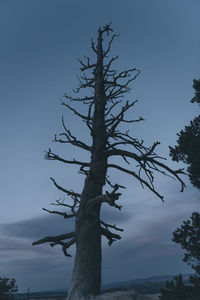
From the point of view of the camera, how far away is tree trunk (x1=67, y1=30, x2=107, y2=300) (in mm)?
6543

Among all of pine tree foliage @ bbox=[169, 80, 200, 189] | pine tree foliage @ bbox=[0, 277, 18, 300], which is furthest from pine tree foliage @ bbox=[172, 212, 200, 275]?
pine tree foliage @ bbox=[0, 277, 18, 300]

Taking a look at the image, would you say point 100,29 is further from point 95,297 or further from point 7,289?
point 7,289

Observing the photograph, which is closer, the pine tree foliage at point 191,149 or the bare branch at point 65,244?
the bare branch at point 65,244

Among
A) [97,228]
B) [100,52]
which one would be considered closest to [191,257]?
[97,228]

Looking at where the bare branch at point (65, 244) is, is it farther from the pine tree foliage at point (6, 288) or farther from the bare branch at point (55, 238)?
the pine tree foliage at point (6, 288)

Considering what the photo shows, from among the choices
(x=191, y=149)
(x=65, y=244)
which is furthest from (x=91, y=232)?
(x=191, y=149)

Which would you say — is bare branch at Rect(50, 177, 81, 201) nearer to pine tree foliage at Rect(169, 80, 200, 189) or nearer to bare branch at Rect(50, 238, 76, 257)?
bare branch at Rect(50, 238, 76, 257)

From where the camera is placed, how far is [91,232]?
22.9ft

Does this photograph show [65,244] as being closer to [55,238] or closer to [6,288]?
[55,238]

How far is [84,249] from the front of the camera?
268 inches

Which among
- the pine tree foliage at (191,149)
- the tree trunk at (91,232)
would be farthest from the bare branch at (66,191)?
the pine tree foliage at (191,149)

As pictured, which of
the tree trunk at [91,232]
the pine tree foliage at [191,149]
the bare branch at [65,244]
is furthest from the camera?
the pine tree foliage at [191,149]

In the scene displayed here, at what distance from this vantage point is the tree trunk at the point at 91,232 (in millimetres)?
6543

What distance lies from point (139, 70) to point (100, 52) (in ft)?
4.45
